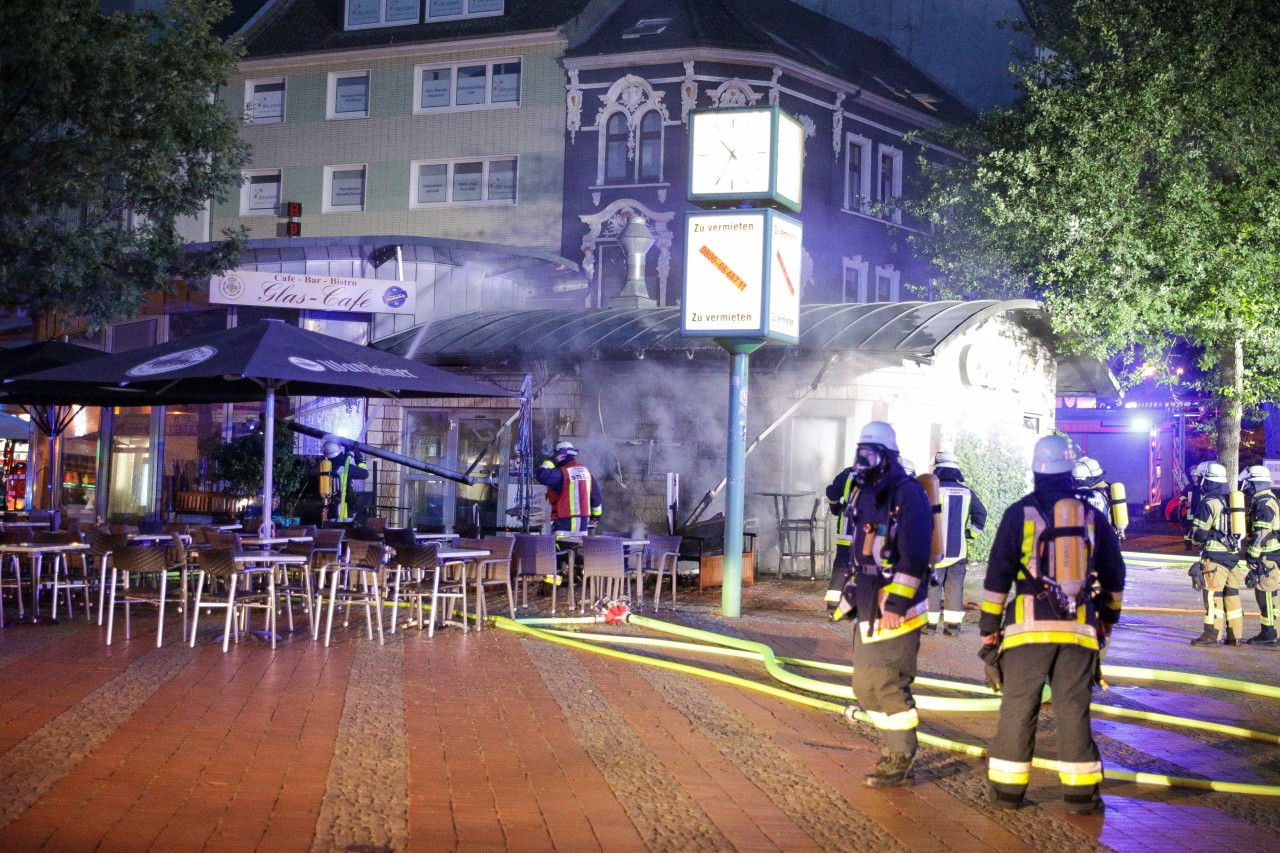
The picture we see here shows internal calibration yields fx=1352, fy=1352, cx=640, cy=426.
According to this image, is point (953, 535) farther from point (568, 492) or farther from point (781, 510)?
point (781, 510)

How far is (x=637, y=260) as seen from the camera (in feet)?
86.0

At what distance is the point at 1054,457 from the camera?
661 centimetres

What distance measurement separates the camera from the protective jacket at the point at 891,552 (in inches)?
271

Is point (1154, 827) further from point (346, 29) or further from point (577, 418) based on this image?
point (346, 29)

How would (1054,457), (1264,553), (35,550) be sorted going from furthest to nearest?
(1264,553), (35,550), (1054,457)

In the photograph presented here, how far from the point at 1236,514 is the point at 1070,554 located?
773 cm

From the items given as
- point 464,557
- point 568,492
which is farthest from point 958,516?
point 464,557

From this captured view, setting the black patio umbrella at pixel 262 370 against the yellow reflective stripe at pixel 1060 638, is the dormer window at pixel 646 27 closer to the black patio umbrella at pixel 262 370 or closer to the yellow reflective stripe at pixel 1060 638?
the black patio umbrella at pixel 262 370

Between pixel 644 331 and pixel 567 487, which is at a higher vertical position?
pixel 644 331

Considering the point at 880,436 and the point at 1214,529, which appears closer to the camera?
the point at 880,436

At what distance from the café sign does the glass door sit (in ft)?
6.84

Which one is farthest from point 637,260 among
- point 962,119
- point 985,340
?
point 962,119

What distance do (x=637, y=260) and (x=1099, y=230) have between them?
28.3 feet

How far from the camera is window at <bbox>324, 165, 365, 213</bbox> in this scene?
36.6m
